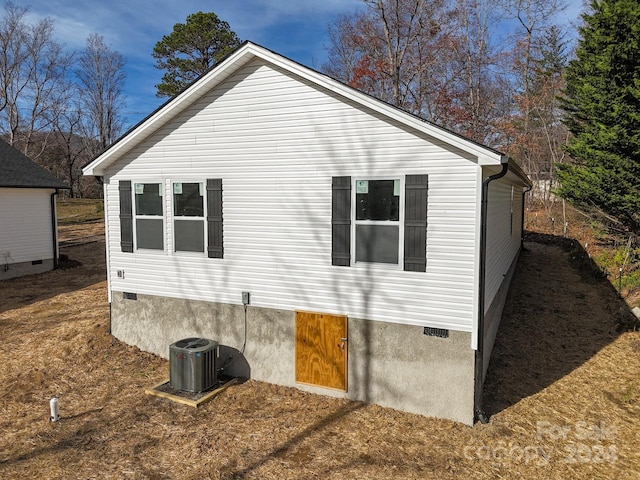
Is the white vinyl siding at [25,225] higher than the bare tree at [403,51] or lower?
lower

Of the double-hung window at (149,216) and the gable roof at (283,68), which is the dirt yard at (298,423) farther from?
the gable roof at (283,68)

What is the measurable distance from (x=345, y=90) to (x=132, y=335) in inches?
289

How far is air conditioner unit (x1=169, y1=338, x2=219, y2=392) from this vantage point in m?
7.80

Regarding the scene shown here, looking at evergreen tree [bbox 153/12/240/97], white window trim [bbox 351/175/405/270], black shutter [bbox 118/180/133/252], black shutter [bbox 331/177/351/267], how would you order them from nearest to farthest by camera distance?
white window trim [bbox 351/175/405/270], black shutter [bbox 331/177/351/267], black shutter [bbox 118/180/133/252], evergreen tree [bbox 153/12/240/97]

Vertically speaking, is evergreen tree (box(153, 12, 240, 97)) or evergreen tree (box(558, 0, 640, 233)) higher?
evergreen tree (box(153, 12, 240, 97))

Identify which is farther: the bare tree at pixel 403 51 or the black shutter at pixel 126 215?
the bare tree at pixel 403 51

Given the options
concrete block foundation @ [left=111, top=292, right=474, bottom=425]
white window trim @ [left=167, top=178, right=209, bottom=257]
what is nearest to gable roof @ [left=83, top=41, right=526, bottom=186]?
white window trim @ [left=167, top=178, right=209, bottom=257]

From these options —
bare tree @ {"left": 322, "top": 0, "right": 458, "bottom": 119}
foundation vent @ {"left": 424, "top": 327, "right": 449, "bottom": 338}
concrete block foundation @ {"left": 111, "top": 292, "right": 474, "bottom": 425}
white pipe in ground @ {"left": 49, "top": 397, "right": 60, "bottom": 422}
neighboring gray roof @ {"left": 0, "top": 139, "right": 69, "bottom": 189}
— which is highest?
bare tree @ {"left": 322, "top": 0, "right": 458, "bottom": 119}

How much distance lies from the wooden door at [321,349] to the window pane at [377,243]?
4.10ft

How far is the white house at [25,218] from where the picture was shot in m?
16.1

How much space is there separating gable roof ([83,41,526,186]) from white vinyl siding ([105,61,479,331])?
18cm

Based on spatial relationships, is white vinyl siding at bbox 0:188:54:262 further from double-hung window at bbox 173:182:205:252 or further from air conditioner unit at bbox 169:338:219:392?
air conditioner unit at bbox 169:338:219:392

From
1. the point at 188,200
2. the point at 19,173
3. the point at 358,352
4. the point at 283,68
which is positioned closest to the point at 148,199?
the point at 188,200

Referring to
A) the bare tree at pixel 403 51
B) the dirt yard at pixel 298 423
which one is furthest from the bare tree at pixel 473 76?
the dirt yard at pixel 298 423
